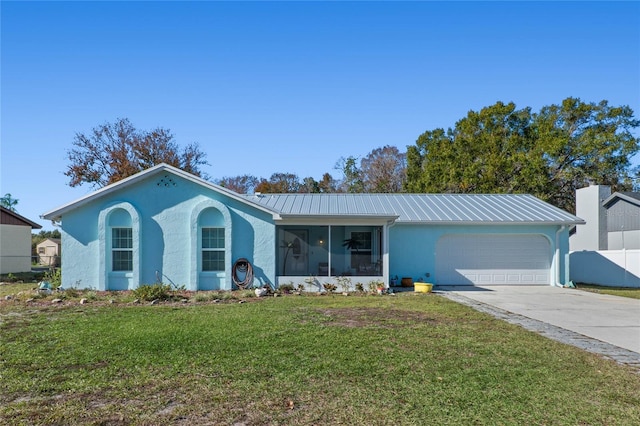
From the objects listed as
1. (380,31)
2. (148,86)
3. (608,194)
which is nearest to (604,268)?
(608,194)

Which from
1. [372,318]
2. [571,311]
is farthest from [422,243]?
[372,318]

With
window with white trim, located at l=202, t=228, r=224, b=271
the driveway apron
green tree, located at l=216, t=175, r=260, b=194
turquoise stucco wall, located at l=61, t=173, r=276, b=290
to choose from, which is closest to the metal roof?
turquoise stucco wall, located at l=61, t=173, r=276, b=290

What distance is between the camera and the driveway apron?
7398 mm

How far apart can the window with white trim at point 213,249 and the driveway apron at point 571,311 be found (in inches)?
306

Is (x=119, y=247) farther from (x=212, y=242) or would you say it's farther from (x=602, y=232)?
(x=602, y=232)

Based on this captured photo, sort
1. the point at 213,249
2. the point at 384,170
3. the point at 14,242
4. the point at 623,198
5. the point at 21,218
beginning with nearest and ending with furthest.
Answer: the point at 213,249, the point at 623,198, the point at 14,242, the point at 21,218, the point at 384,170

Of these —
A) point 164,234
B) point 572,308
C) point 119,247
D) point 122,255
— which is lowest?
point 572,308

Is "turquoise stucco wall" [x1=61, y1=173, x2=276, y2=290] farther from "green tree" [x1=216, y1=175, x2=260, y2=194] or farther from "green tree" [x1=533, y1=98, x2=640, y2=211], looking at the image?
"green tree" [x1=216, y1=175, x2=260, y2=194]

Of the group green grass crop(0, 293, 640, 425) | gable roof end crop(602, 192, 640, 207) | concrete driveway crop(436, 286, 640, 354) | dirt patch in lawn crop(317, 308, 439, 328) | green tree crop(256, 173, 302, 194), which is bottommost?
concrete driveway crop(436, 286, 640, 354)

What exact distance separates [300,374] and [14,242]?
89.0 ft

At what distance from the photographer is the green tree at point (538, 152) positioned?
92.4ft

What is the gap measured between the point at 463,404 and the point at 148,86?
13.3 metres

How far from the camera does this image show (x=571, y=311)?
1073 centimetres

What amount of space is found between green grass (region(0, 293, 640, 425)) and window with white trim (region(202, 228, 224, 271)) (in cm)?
539
